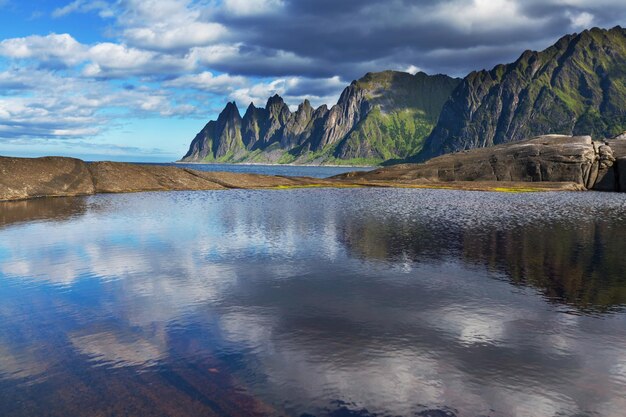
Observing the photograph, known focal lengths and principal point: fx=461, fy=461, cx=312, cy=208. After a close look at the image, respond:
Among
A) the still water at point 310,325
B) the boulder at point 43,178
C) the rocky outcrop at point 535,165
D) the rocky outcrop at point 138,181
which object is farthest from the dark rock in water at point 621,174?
the boulder at point 43,178

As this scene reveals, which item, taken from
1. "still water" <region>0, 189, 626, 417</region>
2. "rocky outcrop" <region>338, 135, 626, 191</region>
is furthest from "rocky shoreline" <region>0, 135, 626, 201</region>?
"still water" <region>0, 189, 626, 417</region>

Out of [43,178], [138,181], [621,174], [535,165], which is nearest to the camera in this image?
[43,178]

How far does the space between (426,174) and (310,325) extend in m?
124

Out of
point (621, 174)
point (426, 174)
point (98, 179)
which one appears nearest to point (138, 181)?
point (98, 179)

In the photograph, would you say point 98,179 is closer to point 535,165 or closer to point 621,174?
point 535,165

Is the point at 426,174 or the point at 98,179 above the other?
the point at 98,179

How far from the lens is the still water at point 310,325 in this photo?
13281 mm

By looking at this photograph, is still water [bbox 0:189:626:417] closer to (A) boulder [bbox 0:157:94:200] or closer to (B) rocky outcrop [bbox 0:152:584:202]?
(A) boulder [bbox 0:157:94:200]

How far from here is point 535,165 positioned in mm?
126625

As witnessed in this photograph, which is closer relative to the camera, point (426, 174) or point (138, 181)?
point (138, 181)

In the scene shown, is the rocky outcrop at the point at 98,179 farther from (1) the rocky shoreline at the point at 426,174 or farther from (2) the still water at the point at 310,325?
(2) the still water at the point at 310,325

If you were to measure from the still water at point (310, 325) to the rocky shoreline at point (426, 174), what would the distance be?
170 feet

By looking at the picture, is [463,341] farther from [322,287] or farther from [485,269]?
[485,269]

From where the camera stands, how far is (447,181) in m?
135
